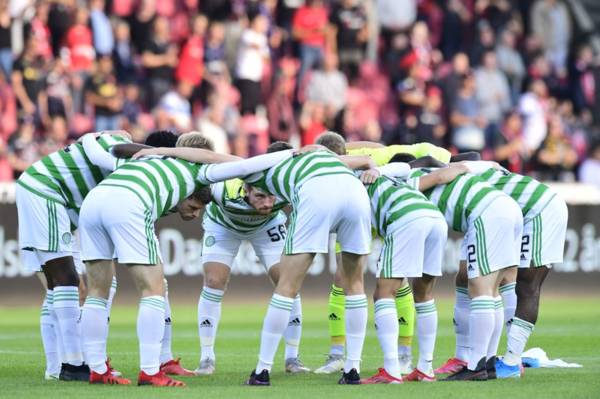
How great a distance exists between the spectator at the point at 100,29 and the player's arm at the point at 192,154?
12.4 metres

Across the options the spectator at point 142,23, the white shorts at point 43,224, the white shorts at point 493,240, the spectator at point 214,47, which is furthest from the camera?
the spectator at point 214,47

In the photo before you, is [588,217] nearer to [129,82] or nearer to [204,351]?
[129,82]

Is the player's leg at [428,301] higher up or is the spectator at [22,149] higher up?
the spectator at [22,149]

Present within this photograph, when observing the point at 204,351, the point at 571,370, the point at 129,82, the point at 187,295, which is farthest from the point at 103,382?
the point at 129,82

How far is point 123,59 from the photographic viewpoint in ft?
79.5

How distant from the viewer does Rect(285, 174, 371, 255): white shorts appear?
11.2 metres

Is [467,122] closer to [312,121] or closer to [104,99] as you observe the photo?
[312,121]

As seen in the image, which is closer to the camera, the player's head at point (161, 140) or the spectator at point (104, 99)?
the player's head at point (161, 140)

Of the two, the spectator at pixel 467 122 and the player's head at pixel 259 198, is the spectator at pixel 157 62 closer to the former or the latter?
the spectator at pixel 467 122

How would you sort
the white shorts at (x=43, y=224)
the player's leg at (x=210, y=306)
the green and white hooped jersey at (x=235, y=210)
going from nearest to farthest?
1. the white shorts at (x=43, y=224)
2. the green and white hooped jersey at (x=235, y=210)
3. the player's leg at (x=210, y=306)

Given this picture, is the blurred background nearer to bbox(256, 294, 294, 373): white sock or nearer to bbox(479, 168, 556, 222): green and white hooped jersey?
bbox(479, 168, 556, 222): green and white hooped jersey

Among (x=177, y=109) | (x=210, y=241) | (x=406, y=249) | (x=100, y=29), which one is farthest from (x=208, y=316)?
(x=100, y=29)

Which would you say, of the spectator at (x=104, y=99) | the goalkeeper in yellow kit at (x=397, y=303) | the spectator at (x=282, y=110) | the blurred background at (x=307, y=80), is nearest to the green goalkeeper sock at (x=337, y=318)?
the goalkeeper in yellow kit at (x=397, y=303)

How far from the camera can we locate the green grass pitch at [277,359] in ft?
35.6
